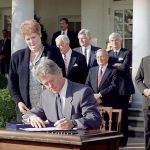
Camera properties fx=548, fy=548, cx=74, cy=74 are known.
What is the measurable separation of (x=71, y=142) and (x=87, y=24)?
11222 mm

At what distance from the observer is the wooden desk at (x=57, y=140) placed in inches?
153

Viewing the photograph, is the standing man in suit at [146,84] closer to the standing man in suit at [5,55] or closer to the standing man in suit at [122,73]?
the standing man in suit at [122,73]

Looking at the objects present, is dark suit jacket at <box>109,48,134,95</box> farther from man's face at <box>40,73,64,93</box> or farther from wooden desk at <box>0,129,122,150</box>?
wooden desk at <box>0,129,122,150</box>

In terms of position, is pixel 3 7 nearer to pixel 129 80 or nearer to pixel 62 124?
pixel 129 80

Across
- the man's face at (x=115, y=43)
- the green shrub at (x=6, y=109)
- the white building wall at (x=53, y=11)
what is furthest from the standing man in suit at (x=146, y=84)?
the white building wall at (x=53, y=11)

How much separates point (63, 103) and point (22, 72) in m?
1.60

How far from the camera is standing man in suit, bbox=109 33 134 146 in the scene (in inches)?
367

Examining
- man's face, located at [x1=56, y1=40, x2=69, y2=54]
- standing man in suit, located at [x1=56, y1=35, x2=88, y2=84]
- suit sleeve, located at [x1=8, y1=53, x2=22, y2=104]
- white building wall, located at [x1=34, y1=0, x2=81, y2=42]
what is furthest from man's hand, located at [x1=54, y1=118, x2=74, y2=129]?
white building wall, located at [x1=34, y1=0, x2=81, y2=42]

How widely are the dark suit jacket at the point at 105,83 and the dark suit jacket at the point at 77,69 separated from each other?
2.84 feet

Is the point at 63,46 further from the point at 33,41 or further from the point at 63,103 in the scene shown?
the point at 63,103

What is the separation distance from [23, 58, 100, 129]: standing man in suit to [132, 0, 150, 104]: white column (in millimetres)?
7208

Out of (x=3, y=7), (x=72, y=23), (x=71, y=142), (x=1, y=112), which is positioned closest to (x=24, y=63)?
(x=71, y=142)

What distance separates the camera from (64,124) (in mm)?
4234

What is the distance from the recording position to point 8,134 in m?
4.18
